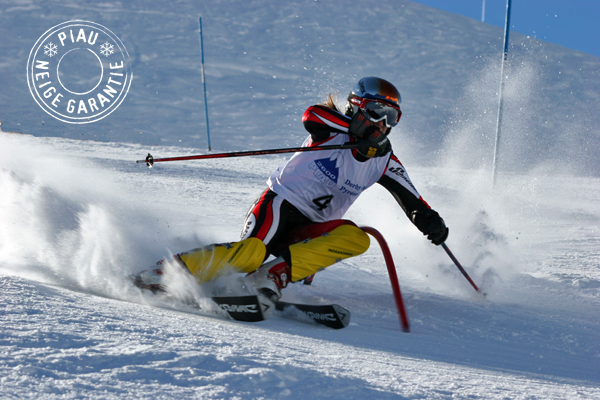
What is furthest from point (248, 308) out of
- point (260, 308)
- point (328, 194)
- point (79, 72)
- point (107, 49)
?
point (107, 49)

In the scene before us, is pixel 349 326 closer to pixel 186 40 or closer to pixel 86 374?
pixel 86 374

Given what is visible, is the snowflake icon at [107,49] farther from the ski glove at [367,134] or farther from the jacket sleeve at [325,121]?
the ski glove at [367,134]

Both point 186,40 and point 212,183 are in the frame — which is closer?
point 212,183

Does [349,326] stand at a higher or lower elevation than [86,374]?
higher

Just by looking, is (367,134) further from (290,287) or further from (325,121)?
(290,287)

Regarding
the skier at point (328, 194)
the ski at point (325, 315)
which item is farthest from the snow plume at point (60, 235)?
the ski at point (325, 315)

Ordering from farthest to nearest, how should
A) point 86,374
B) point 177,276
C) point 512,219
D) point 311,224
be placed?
1. point 512,219
2. point 311,224
3. point 177,276
4. point 86,374

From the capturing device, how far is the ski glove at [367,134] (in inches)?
121

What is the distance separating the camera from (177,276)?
8.79 ft

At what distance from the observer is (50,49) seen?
77.4 feet

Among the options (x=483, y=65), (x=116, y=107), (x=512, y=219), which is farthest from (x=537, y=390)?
(x=483, y=65)

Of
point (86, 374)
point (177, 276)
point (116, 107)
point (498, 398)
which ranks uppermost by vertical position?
point (116, 107)

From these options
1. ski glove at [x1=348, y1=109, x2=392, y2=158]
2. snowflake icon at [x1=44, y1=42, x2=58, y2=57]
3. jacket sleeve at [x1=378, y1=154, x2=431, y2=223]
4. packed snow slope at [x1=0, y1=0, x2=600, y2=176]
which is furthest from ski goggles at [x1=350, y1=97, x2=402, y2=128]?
snowflake icon at [x1=44, y1=42, x2=58, y2=57]

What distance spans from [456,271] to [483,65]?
20.1 meters
